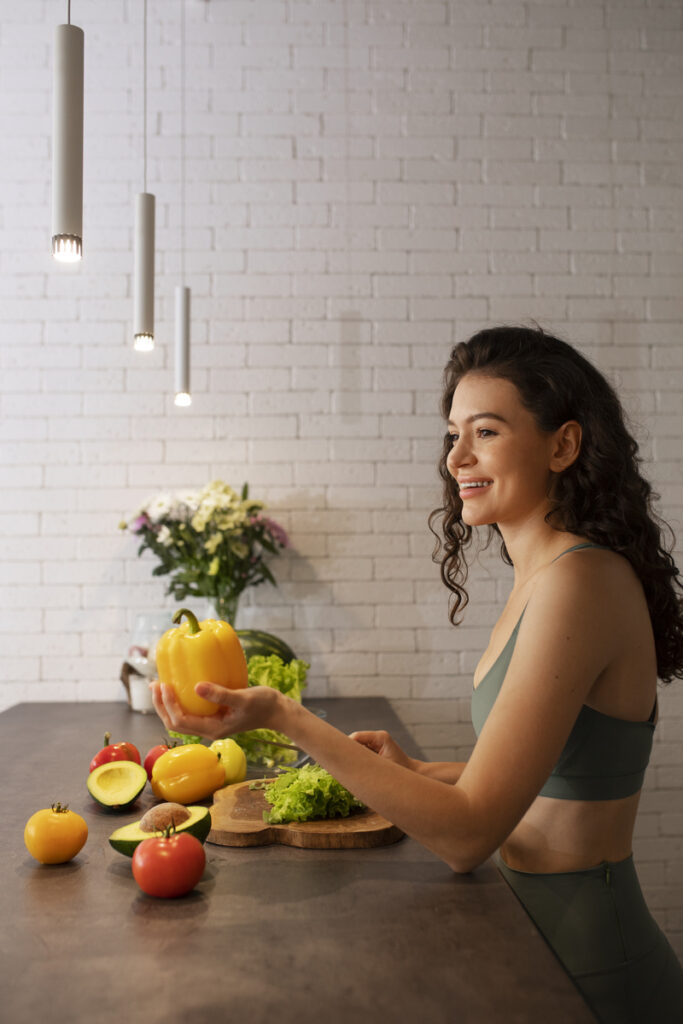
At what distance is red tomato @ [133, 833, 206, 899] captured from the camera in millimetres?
1216

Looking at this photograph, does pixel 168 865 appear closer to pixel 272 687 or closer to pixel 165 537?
pixel 272 687

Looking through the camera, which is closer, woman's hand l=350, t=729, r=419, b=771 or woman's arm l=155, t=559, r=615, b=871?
woman's arm l=155, t=559, r=615, b=871

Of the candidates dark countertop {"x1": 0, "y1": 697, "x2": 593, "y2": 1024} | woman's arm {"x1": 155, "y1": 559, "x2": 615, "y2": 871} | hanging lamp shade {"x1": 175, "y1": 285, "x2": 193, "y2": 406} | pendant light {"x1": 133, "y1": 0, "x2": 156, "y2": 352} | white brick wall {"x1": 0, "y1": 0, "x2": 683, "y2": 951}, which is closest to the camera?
dark countertop {"x1": 0, "y1": 697, "x2": 593, "y2": 1024}

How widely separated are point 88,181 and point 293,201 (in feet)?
2.61

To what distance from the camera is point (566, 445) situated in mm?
1477

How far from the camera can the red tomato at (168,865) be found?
1216 mm

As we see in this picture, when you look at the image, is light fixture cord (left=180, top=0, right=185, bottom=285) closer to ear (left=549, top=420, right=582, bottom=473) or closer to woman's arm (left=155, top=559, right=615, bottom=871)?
ear (left=549, top=420, right=582, bottom=473)

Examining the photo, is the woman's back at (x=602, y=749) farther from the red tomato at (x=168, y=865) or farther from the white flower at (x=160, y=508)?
the white flower at (x=160, y=508)

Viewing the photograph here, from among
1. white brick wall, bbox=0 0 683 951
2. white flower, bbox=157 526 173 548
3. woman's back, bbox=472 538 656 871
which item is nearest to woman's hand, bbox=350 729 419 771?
woman's back, bbox=472 538 656 871

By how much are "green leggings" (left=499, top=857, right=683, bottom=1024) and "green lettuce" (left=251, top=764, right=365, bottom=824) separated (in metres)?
0.34

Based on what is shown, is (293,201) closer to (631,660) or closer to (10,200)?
(10,200)

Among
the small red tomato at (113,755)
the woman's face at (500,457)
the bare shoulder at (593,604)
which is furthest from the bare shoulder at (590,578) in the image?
the small red tomato at (113,755)

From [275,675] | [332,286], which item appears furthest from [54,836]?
[332,286]

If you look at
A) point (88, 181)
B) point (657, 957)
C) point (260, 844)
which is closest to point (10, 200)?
point (88, 181)
